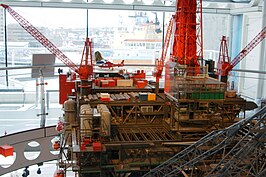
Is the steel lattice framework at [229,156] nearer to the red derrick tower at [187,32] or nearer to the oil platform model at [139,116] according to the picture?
the oil platform model at [139,116]

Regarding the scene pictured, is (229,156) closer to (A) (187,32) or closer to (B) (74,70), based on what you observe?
(A) (187,32)

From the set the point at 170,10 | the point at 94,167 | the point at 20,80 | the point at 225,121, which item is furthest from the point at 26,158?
the point at 170,10

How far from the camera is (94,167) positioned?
1380 cm

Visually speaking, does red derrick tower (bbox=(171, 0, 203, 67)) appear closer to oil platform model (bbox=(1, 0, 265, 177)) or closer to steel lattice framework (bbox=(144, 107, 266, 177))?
oil platform model (bbox=(1, 0, 265, 177))

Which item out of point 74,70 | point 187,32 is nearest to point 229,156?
point 187,32

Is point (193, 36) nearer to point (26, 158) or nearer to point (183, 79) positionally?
point (183, 79)

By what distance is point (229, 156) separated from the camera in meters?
12.9

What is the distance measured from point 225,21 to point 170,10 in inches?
253

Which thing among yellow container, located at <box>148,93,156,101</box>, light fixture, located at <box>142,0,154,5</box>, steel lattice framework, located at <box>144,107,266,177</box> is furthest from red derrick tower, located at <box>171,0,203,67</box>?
light fixture, located at <box>142,0,154,5</box>

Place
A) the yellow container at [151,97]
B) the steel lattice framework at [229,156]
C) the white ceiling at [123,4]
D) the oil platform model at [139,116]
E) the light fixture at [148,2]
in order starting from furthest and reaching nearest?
the light fixture at [148,2], the white ceiling at [123,4], the yellow container at [151,97], the oil platform model at [139,116], the steel lattice framework at [229,156]

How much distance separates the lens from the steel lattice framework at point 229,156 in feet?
33.1

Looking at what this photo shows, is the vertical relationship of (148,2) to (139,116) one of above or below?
above

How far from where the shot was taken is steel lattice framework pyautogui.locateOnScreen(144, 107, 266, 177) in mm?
10102

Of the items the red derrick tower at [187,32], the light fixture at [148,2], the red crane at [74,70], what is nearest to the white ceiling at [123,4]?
the light fixture at [148,2]
